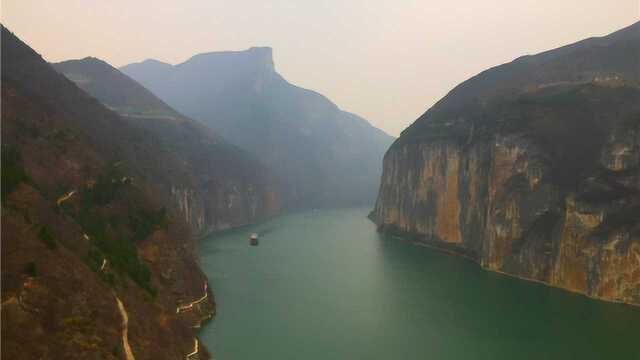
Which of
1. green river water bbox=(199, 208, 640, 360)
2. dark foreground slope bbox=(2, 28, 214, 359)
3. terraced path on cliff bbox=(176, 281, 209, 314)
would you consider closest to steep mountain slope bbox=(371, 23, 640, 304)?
green river water bbox=(199, 208, 640, 360)

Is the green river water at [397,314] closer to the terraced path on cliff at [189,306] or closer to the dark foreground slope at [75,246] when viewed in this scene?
the terraced path on cliff at [189,306]

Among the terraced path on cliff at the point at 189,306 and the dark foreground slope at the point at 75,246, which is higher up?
the dark foreground slope at the point at 75,246

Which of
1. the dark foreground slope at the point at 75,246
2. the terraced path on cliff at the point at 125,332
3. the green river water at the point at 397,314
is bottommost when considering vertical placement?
the green river water at the point at 397,314

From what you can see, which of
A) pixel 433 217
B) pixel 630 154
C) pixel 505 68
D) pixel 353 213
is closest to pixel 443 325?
pixel 630 154

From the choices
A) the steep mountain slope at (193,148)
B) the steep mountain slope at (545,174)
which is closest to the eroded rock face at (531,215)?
the steep mountain slope at (545,174)

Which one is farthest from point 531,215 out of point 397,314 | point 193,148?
point 193,148

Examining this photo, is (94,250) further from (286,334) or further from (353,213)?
(353,213)

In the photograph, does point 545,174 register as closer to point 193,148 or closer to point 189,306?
point 189,306
